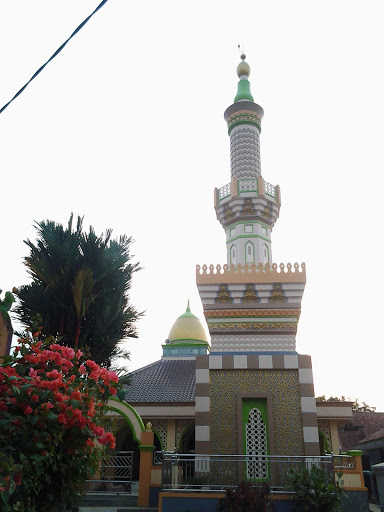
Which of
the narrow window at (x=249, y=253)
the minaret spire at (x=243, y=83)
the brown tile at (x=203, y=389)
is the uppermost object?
the minaret spire at (x=243, y=83)

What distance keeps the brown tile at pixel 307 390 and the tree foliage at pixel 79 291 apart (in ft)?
12.7

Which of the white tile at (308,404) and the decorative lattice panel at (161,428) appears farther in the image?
the decorative lattice panel at (161,428)

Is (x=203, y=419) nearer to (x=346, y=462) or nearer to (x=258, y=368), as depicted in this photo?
(x=258, y=368)

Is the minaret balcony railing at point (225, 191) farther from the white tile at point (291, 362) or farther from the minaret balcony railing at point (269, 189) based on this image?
the white tile at point (291, 362)

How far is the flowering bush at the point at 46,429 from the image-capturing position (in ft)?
12.4

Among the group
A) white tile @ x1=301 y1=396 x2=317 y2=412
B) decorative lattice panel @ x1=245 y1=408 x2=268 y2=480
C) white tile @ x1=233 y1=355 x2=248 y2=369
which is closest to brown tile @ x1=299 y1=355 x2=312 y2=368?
white tile @ x1=301 y1=396 x2=317 y2=412

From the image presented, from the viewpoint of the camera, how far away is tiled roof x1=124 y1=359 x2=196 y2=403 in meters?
16.5

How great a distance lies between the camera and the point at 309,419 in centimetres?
1010

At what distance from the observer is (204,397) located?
A: 10.4 meters

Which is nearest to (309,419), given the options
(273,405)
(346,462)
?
(273,405)

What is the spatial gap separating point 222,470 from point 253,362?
2.38 metres

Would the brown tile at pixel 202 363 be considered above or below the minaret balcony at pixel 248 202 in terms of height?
below

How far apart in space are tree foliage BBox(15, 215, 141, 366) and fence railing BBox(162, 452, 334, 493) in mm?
2455

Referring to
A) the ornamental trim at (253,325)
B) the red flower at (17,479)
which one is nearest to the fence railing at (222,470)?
the ornamental trim at (253,325)
